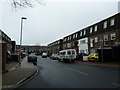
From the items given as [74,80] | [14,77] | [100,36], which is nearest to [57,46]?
[100,36]

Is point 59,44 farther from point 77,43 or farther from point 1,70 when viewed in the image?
point 1,70

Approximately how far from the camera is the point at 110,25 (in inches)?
1236

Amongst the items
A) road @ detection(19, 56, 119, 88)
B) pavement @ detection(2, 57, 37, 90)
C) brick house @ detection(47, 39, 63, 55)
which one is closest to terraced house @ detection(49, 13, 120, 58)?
road @ detection(19, 56, 119, 88)

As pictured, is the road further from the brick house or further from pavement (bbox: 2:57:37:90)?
the brick house

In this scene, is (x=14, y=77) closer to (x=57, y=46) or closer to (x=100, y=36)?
(x=100, y=36)

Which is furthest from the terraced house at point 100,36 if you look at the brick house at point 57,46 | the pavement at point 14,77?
the brick house at point 57,46

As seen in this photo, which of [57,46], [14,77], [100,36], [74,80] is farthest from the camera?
[57,46]

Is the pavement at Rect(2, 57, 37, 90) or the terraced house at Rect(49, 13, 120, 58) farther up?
the terraced house at Rect(49, 13, 120, 58)

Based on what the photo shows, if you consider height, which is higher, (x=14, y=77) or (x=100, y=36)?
(x=100, y=36)

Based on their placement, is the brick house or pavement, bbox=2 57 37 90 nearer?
pavement, bbox=2 57 37 90

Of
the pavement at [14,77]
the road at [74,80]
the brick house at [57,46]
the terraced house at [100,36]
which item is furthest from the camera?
the brick house at [57,46]

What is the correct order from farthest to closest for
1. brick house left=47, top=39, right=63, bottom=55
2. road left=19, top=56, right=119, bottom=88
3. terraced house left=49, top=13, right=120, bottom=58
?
brick house left=47, top=39, right=63, bottom=55 < terraced house left=49, top=13, right=120, bottom=58 < road left=19, top=56, right=119, bottom=88

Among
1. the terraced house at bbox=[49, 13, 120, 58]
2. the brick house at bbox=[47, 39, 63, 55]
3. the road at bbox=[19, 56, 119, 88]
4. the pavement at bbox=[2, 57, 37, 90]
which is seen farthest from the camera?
Result: the brick house at bbox=[47, 39, 63, 55]

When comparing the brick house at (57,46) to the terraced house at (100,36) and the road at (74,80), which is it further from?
the road at (74,80)
